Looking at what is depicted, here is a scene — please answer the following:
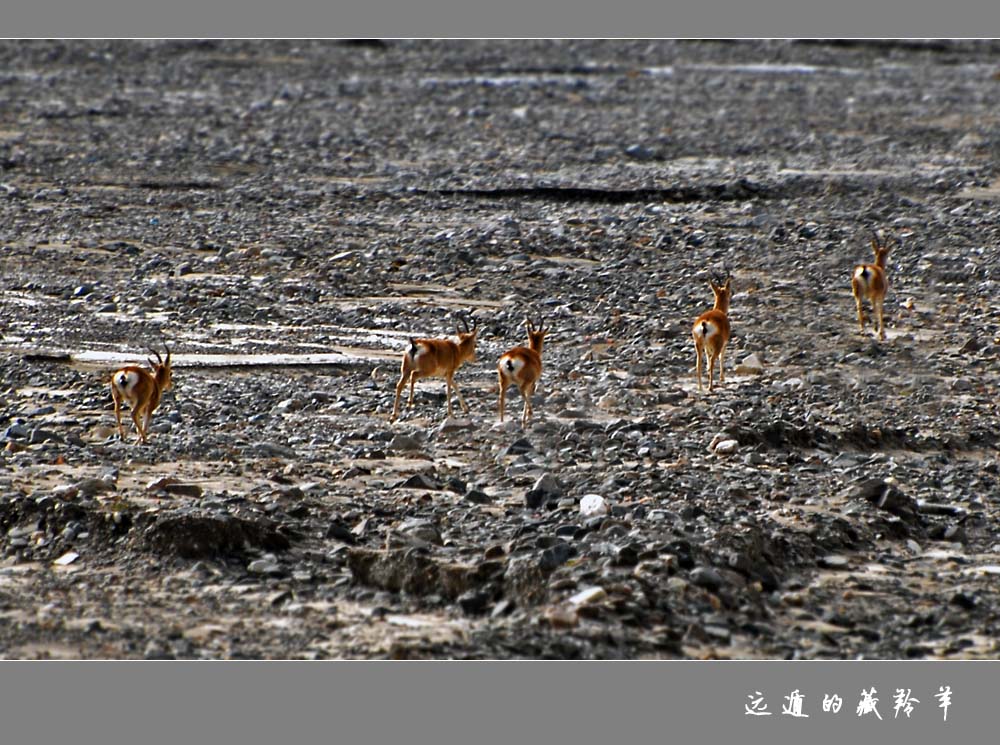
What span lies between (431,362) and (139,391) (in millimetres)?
2325

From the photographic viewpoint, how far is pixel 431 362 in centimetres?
A: 1154

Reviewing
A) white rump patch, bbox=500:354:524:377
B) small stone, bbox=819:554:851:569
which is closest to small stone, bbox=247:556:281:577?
white rump patch, bbox=500:354:524:377

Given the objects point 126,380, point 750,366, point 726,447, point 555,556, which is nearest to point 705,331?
point 750,366

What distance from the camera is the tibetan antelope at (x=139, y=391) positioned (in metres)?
10.5

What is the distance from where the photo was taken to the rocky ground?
8180 millimetres

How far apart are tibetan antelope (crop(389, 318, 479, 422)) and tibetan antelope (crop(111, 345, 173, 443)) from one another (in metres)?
1.86

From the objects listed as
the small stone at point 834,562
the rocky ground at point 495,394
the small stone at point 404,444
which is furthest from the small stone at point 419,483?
the small stone at point 834,562

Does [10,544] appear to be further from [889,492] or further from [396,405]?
[889,492]

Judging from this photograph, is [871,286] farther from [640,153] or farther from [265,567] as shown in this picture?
[640,153]

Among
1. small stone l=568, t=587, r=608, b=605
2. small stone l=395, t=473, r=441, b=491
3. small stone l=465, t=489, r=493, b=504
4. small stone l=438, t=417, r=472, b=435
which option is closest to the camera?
small stone l=568, t=587, r=608, b=605

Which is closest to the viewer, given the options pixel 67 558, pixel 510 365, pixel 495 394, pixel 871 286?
pixel 67 558

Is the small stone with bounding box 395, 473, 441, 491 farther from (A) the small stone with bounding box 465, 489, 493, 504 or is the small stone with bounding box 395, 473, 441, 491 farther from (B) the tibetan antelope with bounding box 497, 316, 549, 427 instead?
(B) the tibetan antelope with bounding box 497, 316, 549, 427

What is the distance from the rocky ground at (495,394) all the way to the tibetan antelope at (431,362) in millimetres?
253

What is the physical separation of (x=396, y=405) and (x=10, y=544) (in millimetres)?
3422
